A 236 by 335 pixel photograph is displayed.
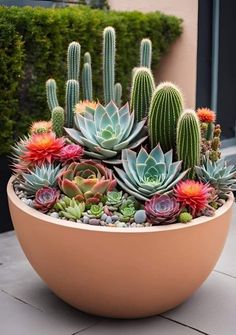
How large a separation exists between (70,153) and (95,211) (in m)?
0.47

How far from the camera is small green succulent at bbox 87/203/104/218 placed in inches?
115

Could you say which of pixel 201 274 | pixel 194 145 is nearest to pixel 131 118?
pixel 194 145

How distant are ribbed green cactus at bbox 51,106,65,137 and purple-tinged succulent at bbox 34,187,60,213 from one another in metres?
0.58

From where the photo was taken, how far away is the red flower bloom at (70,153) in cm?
322

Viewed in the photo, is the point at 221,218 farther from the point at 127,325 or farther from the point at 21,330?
the point at 21,330

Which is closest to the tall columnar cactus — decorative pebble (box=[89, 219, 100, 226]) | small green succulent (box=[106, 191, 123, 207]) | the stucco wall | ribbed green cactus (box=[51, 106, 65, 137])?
ribbed green cactus (box=[51, 106, 65, 137])

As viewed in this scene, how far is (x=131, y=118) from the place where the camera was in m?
3.32

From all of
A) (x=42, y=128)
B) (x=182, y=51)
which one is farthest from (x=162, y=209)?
(x=182, y=51)

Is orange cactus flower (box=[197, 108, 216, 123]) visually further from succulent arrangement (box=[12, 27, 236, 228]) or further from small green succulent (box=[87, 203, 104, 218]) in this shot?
small green succulent (box=[87, 203, 104, 218])

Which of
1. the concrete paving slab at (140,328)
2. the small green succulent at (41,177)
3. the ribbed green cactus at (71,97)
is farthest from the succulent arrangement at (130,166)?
the concrete paving slab at (140,328)

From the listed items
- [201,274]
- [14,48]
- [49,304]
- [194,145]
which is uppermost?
[14,48]

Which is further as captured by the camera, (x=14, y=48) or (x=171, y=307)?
(x=14, y=48)

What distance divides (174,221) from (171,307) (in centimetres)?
61

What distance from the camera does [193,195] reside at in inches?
114
